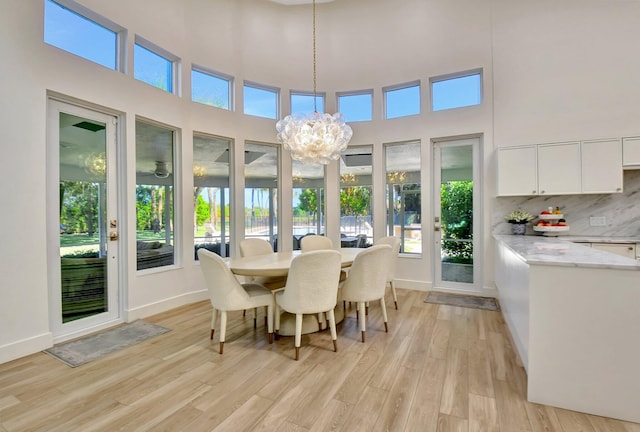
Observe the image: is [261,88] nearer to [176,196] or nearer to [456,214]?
[176,196]

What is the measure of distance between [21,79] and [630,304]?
4718mm

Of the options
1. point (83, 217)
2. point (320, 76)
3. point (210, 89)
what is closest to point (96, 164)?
point (83, 217)

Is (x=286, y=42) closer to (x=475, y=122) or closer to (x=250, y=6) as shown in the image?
(x=250, y=6)

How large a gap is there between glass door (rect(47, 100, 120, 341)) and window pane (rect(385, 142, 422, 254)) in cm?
386

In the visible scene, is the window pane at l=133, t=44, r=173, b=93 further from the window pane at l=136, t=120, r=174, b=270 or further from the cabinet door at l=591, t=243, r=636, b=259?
the cabinet door at l=591, t=243, r=636, b=259

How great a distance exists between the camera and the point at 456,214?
4.53m

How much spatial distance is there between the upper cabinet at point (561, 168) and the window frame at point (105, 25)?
15.6 ft

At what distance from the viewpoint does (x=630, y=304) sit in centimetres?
167

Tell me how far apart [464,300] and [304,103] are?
411 centimetres

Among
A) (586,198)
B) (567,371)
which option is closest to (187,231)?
(567,371)

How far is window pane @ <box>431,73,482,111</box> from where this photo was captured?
4418 millimetres

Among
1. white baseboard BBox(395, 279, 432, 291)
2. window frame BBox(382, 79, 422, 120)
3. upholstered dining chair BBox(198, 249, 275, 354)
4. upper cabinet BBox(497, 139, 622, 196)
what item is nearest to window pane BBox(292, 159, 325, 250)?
window frame BBox(382, 79, 422, 120)

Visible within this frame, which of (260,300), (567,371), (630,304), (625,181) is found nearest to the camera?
(630,304)

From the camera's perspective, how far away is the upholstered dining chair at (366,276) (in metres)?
2.75
